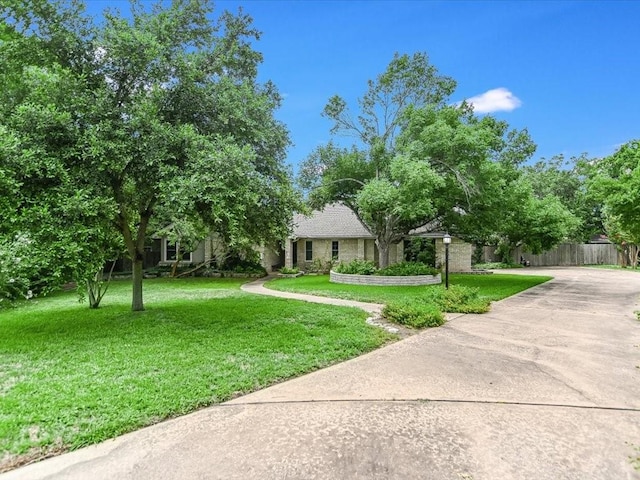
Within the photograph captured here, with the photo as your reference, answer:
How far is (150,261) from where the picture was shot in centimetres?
2286

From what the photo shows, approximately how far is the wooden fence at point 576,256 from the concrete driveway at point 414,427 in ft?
97.7

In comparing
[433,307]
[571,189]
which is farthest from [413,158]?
[571,189]

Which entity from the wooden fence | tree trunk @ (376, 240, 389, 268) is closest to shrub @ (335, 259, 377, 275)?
tree trunk @ (376, 240, 389, 268)

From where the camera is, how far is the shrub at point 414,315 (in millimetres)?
7906

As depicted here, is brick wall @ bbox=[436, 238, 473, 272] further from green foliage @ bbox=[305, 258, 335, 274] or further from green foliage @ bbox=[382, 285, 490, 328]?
green foliage @ bbox=[382, 285, 490, 328]

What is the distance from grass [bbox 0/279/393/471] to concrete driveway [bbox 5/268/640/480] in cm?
31

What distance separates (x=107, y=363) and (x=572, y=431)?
5616mm

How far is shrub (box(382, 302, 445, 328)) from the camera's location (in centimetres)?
791

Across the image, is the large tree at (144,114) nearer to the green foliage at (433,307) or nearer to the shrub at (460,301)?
the green foliage at (433,307)

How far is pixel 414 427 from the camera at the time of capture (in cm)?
353

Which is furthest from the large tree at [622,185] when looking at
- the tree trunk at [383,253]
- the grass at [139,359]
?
the grass at [139,359]

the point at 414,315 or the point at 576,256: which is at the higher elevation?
the point at 576,256

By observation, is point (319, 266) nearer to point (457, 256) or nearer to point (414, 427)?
point (457, 256)

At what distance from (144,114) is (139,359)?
13.9ft
